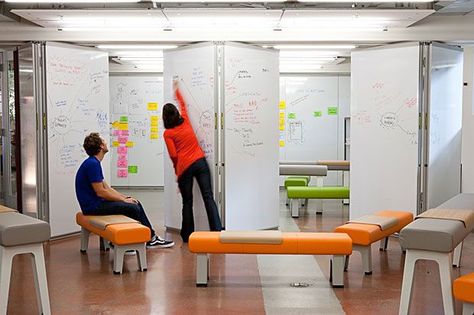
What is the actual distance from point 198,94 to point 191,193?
1.11 meters

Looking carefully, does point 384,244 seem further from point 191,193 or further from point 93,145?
point 93,145

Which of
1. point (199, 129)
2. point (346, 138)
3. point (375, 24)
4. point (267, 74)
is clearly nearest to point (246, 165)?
point (199, 129)

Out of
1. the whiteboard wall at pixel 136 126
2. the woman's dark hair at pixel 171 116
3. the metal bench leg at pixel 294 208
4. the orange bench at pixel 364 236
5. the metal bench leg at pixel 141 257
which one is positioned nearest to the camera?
the orange bench at pixel 364 236

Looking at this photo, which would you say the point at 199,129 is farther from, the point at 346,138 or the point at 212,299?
the point at 346,138

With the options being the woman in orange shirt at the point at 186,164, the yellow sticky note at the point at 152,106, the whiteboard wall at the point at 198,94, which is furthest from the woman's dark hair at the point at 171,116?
the yellow sticky note at the point at 152,106

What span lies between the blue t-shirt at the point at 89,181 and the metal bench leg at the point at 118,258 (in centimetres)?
78

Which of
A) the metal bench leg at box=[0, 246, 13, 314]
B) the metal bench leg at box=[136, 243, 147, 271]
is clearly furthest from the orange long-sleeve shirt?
the metal bench leg at box=[0, 246, 13, 314]

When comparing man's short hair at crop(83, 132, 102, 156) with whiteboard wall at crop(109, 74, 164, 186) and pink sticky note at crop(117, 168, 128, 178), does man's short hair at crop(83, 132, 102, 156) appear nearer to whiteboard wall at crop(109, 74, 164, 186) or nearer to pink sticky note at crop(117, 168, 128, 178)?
whiteboard wall at crop(109, 74, 164, 186)

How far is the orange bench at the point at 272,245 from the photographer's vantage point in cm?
443

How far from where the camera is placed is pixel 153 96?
1087 centimetres

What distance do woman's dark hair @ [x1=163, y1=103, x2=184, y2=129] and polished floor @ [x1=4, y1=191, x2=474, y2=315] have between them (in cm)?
135

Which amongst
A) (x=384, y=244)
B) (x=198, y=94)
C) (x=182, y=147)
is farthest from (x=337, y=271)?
(x=198, y=94)

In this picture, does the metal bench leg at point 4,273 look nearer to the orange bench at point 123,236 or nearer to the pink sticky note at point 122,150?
the orange bench at point 123,236

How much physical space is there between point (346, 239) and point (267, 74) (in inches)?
108
